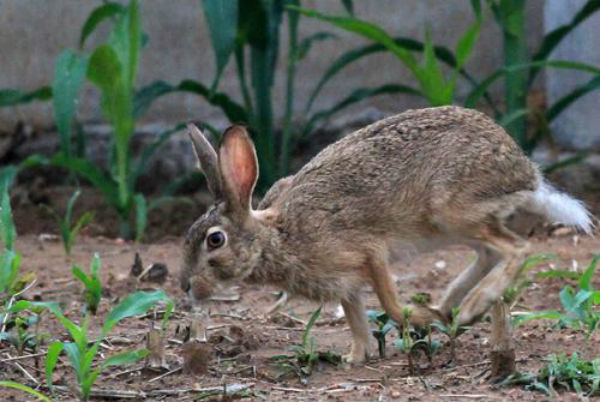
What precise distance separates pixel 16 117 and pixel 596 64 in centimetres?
387

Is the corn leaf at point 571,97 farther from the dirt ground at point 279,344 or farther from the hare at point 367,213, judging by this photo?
the hare at point 367,213

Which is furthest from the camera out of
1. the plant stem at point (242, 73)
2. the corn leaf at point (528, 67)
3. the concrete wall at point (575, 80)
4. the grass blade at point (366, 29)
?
the concrete wall at point (575, 80)

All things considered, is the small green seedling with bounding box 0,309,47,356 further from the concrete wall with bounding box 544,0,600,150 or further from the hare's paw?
the concrete wall with bounding box 544,0,600,150

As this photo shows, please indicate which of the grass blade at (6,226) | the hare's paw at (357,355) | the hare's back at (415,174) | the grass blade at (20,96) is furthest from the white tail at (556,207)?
the grass blade at (20,96)

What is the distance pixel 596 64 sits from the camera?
24.4 ft

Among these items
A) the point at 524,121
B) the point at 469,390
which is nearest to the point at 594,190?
the point at 524,121

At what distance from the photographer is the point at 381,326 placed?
466 cm

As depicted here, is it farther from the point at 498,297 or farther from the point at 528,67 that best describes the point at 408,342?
the point at 528,67

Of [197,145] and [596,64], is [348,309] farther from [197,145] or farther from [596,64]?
[596,64]

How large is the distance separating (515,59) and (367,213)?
8.59 feet

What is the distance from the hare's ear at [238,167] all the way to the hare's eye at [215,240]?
0.12m

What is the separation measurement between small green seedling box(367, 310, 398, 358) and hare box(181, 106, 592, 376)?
61 millimetres

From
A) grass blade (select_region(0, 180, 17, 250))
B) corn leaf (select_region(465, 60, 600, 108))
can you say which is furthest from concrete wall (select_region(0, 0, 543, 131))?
grass blade (select_region(0, 180, 17, 250))

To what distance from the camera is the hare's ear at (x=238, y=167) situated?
450 cm
